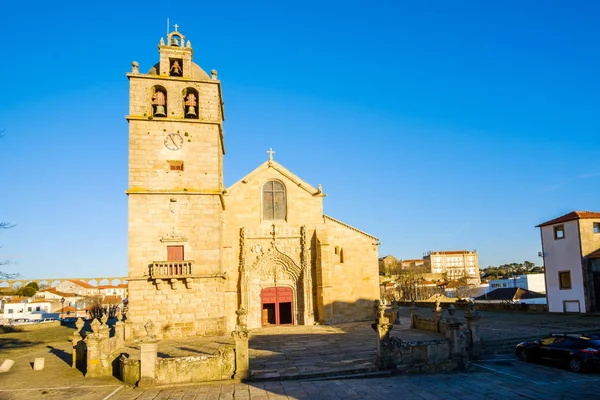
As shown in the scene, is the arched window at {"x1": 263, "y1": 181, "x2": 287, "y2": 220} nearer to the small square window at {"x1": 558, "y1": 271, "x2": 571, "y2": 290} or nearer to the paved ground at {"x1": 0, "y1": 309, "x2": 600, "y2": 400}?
the paved ground at {"x1": 0, "y1": 309, "x2": 600, "y2": 400}

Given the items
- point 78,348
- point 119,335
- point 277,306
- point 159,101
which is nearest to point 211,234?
point 119,335

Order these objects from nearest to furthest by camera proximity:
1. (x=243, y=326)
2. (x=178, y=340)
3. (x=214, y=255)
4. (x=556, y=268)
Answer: (x=243, y=326), (x=178, y=340), (x=214, y=255), (x=556, y=268)

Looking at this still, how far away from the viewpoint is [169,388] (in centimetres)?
1397

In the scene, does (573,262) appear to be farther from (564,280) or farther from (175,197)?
(175,197)

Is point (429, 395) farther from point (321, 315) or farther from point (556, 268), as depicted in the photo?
point (556, 268)

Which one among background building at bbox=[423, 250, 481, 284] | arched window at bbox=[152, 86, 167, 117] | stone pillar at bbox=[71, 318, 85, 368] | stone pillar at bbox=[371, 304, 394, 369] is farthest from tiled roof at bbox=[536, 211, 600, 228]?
background building at bbox=[423, 250, 481, 284]

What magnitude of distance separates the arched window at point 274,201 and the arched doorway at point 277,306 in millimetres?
5065

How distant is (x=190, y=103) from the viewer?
88.6 ft

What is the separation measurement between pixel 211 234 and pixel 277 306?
7.78 meters

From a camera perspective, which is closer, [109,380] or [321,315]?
[109,380]

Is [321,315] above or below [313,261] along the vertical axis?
below

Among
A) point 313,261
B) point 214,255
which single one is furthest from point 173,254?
point 313,261

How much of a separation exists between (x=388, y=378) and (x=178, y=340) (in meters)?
13.1

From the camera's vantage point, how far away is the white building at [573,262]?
2953 cm
